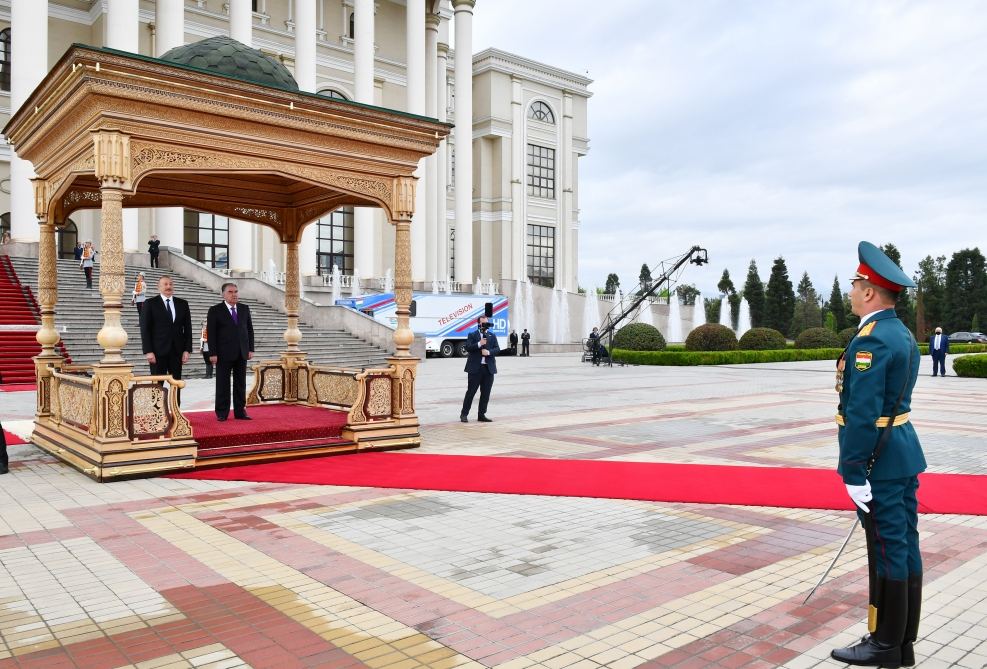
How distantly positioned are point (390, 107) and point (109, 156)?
35.4 metres

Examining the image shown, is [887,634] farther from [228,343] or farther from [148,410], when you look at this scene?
[228,343]

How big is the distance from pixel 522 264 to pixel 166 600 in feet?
156

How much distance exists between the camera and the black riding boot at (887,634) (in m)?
3.53

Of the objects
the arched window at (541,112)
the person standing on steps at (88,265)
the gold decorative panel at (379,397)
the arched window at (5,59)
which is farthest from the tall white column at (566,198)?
the gold decorative panel at (379,397)

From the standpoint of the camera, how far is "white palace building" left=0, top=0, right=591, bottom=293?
99.2 feet

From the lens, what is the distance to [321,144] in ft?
30.7

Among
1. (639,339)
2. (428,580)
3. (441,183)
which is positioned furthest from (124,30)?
(428,580)

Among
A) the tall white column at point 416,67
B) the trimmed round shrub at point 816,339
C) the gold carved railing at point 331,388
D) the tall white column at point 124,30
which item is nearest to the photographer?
the gold carved railing at point 331,388

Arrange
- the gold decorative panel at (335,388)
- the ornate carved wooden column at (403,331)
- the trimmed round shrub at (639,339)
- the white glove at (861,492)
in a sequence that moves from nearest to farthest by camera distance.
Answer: the white glove at (861,492), the ornate carved wooden column at (403,331), the gold decorative panel at (335,388), the trimmed round shrub at (639,339)

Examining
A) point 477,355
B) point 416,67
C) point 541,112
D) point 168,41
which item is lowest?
point 477,355

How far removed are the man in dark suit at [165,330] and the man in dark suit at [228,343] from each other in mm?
304

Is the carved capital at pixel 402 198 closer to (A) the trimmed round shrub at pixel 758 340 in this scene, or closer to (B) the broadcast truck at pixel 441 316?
(B) the broadcast truck at pixel 441 316

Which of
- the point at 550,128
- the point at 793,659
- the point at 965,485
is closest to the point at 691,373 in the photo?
the point at 965,485

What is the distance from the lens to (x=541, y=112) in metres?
53.1
